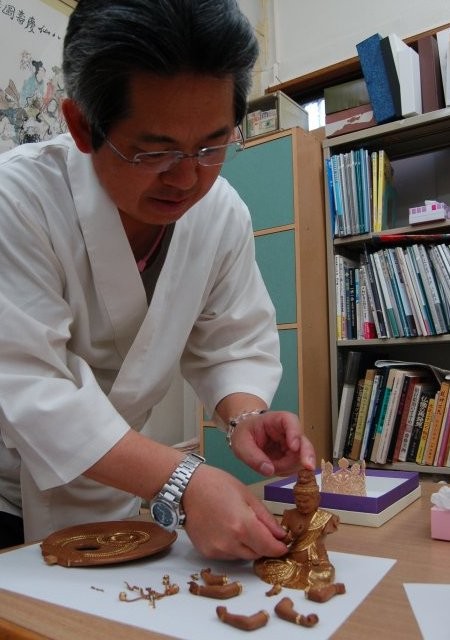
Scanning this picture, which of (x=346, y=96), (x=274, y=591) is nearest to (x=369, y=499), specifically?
(x=274, y=591)

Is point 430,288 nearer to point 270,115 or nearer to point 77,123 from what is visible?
point 270,115

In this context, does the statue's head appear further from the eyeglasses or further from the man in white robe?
the eyeglasses

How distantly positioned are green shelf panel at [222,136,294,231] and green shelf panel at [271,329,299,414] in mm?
428

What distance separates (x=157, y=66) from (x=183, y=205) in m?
0.21

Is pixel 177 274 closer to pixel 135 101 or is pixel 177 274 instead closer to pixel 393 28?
pixel 135 101

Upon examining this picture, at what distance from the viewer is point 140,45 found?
2.15ft

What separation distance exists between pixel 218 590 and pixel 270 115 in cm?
202

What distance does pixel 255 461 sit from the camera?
85 centimetres

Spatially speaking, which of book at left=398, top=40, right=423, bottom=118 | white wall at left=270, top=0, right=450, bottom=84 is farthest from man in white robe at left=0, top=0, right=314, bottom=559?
white wall at left=270, top=0, right=450, bottom=84

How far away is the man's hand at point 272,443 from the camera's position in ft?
2.67

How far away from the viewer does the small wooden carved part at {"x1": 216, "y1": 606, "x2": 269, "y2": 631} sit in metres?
0.50

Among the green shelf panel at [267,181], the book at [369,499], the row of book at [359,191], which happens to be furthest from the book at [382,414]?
the book at [369,499]

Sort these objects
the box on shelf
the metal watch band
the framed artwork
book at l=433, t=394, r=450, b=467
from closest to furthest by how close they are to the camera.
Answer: the metal watch band, the framed artwork, book at l=433, t=394, r=450, b=467, the box on shelf

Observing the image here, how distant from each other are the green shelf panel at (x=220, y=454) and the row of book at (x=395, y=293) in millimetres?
603
